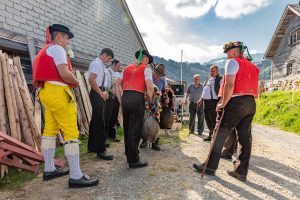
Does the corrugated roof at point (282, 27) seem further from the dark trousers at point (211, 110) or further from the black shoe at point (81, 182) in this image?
the black shoe at point (81, 182)

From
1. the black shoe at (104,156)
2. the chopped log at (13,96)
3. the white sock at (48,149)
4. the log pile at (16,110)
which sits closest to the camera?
the white sock at (48,149)

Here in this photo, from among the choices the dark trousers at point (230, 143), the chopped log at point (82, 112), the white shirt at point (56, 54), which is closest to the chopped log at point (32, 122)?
the white shirt at point (56, 54)

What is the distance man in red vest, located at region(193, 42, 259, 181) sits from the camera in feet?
12.7

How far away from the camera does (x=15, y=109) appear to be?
4.62m

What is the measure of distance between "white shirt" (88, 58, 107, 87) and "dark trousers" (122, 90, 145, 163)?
0.80 meters

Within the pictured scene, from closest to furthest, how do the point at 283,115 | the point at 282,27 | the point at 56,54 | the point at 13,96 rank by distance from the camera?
the point at 56,54 → the point at 13,96 → the point at 283,115 → the point at 282,27

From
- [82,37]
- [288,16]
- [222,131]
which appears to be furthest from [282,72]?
[222,131]

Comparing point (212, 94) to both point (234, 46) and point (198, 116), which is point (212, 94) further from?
point (234, 46)

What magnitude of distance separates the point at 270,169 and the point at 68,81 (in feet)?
12.8

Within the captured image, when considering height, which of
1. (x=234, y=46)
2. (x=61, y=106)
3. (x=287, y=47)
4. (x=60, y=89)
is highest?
(x=287, y=47)

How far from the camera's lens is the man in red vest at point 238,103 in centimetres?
388

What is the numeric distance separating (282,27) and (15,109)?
2550cm

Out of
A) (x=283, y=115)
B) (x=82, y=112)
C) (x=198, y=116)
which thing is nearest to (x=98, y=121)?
(x=82, y=112)

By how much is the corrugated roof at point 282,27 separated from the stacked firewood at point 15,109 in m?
22.0
